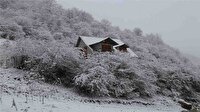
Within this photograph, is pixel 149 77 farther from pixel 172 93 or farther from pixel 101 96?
pixel 101 96

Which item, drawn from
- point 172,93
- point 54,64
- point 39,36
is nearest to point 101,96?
point 54,64

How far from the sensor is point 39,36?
37906mm

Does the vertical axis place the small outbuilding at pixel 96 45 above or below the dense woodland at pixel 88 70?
above

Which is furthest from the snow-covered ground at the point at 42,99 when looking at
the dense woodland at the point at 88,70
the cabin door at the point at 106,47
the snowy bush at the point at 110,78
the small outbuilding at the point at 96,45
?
the small outbuilding at the point at 96,45

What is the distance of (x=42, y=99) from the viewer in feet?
55.8

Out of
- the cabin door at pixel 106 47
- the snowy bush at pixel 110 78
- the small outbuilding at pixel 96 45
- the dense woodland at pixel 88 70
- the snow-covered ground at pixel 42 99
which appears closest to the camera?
the snow-covered ground at pixel 42 99

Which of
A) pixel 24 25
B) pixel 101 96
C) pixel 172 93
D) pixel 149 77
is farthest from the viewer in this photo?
pixel 24 25

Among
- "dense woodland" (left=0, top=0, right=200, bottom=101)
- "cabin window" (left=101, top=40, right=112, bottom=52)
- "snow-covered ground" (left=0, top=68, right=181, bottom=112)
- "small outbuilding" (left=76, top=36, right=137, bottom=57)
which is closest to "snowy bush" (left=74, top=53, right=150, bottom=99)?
"dense woodland" (left=0, top=0, right=200, bottom=101)

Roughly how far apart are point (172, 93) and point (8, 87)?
19.6 metres

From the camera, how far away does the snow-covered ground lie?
1538 cm

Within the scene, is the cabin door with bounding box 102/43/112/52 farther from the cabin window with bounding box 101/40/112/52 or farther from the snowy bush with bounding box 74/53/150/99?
the snowy bush with bounding box 74/53/150/99

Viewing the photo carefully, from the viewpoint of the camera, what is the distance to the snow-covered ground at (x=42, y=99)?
15375mm

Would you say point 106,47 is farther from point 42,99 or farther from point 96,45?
point 42,99

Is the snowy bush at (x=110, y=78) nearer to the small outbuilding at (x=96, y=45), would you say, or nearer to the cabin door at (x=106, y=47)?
the cabin door at (x=106, y=47)
